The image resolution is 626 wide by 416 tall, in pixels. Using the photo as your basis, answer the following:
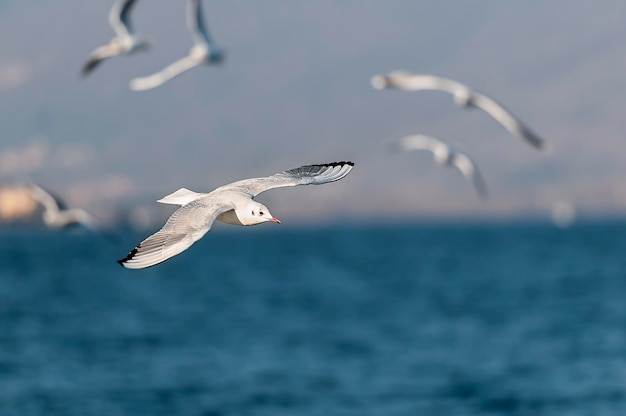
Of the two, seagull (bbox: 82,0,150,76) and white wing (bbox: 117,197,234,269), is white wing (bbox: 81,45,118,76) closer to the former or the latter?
seagull (bbox: 82,0,150,76)

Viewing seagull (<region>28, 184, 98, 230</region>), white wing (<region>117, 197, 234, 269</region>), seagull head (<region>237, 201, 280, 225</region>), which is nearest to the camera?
white wing (<region>117, 197, 234, 269</region>)

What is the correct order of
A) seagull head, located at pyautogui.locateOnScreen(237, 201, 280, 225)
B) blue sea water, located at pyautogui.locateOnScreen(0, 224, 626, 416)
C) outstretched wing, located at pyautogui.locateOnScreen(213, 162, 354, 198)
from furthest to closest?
blue sea water, located at pyautogui.locateOnScreen(0, 224, 626, 416), outstretched wing, located at pyautogui.locateOnScreen(213, 162, 354, 198), seagull head, located at pyautogui.locateOnScreen(237, 201, 280, 225)

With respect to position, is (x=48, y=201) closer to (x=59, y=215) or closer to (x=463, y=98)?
(x=59, y=215)

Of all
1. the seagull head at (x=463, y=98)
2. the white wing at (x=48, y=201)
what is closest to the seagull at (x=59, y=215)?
the white wing at (x=48, y=201)

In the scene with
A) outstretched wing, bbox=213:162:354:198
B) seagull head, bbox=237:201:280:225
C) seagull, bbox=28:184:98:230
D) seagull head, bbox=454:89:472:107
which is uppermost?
seagull head, bbox=454:89:472:107

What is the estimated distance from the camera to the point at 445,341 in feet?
157

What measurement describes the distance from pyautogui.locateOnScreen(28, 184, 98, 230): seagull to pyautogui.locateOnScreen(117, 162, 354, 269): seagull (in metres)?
10.7

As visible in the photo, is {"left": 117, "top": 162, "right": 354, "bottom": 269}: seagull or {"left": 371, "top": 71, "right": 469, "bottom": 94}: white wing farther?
{"left": 371, "top": 71, "right": 469, "bottom": 94}: white wing

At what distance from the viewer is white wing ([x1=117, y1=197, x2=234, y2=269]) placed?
10.5 meters

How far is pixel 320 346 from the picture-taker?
→ 4688cm

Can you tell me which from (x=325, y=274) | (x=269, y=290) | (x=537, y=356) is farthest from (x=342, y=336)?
(x=325, y=274)

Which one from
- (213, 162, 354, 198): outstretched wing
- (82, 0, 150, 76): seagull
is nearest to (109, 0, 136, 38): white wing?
(82, 0, 150, 76): seagull

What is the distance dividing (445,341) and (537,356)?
573cm

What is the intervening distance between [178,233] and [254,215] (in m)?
1.09
